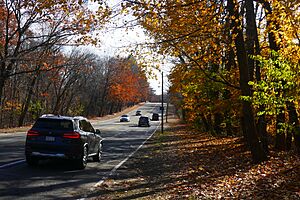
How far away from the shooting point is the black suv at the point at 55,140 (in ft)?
37.4

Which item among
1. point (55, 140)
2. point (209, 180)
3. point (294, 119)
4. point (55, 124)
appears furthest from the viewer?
point (294, 119)

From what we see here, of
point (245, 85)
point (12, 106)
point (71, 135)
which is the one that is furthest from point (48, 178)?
point (12, 106)

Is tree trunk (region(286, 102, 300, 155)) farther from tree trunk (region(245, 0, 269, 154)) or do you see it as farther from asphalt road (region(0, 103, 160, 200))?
asphalt road (region(0, 103, 160, 200))

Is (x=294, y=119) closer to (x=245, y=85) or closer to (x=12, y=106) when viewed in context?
(x=245, y=85)

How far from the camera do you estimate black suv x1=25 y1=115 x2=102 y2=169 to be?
37.4ft

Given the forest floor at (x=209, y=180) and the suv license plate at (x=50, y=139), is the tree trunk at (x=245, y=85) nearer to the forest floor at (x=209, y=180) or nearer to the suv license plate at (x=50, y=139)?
the forest floor at (x=209, y=180)

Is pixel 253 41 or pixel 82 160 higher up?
pixel 253 41

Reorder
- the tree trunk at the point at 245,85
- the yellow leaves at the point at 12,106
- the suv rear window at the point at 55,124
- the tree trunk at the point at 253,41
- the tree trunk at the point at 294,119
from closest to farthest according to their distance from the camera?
the tree trunk at the point at 245,85, the suv rear window at the point at 55,124, the tree trunk at the point at 294,119, the tree trunk at the point at 253,41, the yellow leaves at the point at 12,106

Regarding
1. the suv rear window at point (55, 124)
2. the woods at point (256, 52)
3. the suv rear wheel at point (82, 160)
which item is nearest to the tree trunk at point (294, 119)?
the woods at point (256, 52)

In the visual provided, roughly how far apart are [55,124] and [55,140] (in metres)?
0.56

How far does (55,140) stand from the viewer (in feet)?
37.5

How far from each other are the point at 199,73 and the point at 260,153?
766cm

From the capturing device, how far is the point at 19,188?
28.0 ft

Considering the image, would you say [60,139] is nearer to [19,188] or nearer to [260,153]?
[19,188]
